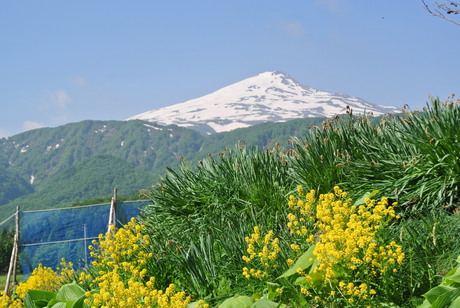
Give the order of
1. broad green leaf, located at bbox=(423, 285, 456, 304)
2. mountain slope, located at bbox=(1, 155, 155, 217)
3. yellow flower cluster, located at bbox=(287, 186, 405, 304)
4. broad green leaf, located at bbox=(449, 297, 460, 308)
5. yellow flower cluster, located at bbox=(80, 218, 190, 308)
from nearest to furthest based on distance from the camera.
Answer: broad green leaf, located at bbox=(449, 297, 460, 308), broad green leaf, located at bbox=(423, 285, 456, 304), yellow flower cluster, located at bbox=(287, 186, 405, 304), yellow flower cluster, located at bbox=(80, 218, 190, 308), mountain slope, located at bbox=(1, 155, 155, 217)

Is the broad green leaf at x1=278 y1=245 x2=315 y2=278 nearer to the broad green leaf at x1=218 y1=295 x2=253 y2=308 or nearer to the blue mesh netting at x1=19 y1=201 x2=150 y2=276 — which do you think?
the broad green leaf at x1=218 y1=295 x2=253 y2=308

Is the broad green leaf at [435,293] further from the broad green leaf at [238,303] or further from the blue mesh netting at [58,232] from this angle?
the blue mesh netting at [58,232]

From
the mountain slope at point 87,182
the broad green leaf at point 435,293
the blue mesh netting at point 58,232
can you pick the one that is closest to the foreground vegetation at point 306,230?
the broad green leaf at point 435,293

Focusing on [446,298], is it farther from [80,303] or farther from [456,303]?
[80,303]

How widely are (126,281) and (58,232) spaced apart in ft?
41.8

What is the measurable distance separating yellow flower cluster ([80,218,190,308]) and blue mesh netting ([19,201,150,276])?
27.7ft

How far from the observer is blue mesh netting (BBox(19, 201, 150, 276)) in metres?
15.0

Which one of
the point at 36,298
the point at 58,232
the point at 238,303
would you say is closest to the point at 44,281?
the point at 36,298

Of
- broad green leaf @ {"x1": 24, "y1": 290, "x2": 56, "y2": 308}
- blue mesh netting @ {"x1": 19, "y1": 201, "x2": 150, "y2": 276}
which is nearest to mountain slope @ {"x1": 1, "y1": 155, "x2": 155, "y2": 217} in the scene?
blue mesh netting @ {"x1": 19, "y1": 201, "x2": 150, "y2": 276}

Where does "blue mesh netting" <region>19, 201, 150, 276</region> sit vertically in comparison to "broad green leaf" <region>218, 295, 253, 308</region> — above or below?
below

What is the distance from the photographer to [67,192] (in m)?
142

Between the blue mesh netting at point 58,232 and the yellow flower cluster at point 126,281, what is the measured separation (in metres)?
8.46

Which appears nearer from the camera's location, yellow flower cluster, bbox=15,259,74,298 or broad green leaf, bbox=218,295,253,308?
broad green leaf, bbox=218,295,253,308

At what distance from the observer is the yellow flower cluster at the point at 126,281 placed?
372 cm
